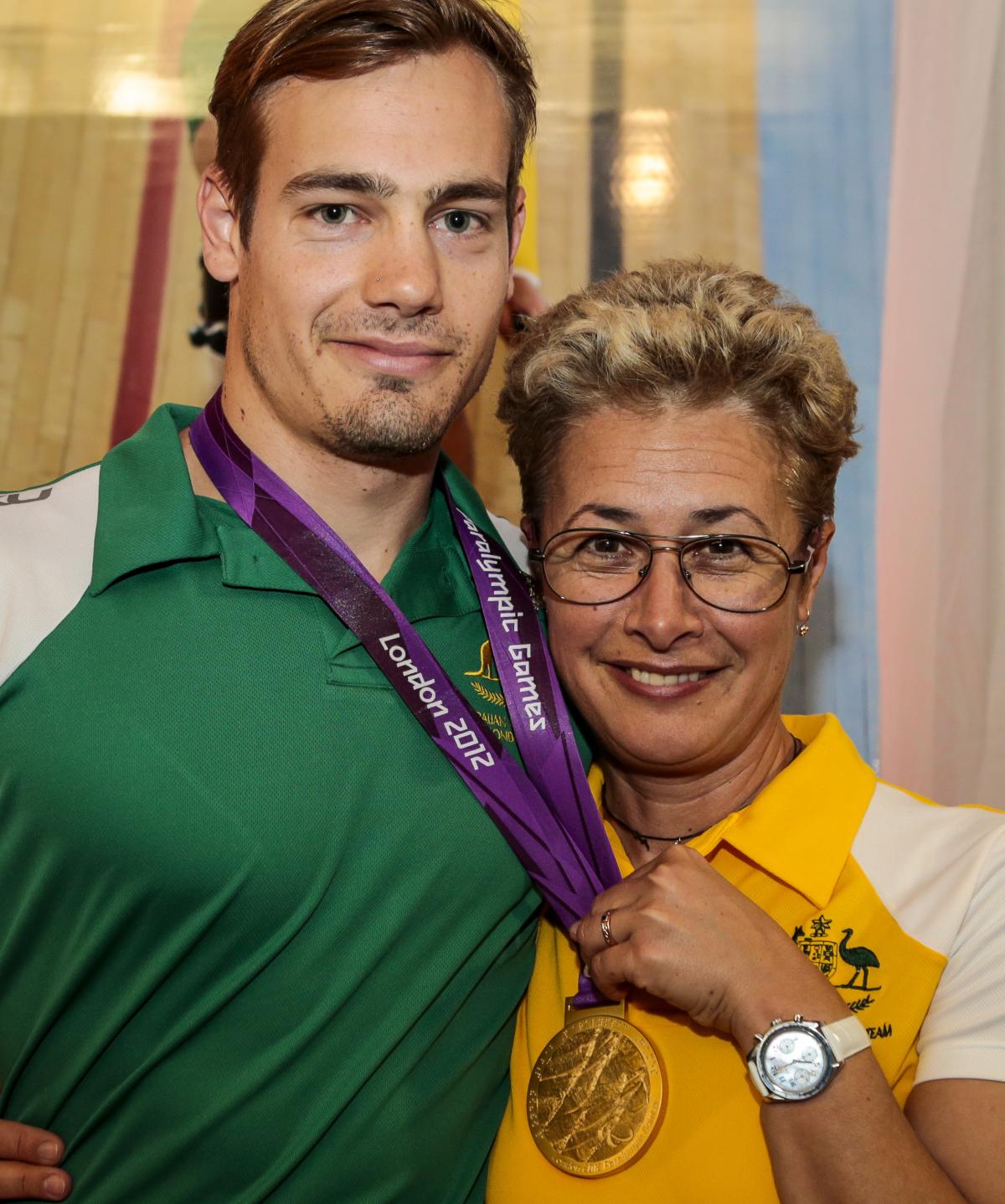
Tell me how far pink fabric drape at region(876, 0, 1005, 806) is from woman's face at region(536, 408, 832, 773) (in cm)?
99

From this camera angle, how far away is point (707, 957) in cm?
151

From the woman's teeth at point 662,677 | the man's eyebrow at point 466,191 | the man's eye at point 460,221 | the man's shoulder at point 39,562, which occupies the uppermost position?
the man's eyebrow at point 466,191

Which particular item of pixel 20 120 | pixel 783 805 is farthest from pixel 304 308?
pixel 20 120

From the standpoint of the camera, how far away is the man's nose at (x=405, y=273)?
5.40ft

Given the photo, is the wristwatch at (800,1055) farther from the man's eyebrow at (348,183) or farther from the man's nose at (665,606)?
the man's eyebrow at (348,183)

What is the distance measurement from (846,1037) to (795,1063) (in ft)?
0.22

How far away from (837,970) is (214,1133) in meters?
0.77

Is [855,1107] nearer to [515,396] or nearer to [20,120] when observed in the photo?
[515,396]

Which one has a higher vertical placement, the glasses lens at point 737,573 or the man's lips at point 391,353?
the man's lips at point 391,353

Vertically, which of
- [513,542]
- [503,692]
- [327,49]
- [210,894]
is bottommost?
[210,894]

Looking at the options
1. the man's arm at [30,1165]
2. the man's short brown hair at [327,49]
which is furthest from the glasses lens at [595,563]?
the man's arm at [30,1165]

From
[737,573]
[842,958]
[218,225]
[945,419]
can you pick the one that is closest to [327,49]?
[218,225]

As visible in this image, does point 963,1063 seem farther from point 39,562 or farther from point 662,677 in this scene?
point 39,562

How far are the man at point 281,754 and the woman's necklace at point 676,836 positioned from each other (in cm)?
23
